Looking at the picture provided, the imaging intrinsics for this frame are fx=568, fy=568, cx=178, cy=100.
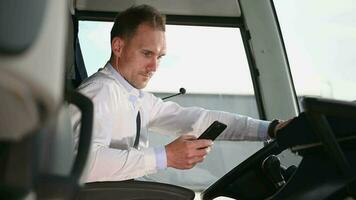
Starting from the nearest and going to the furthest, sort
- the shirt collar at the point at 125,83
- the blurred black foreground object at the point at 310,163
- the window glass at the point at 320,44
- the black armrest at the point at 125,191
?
1. the blurred black foreground object at the point at 310,163
2. the black armrest at the point at 125,191
3. the shirt collar at the point at 125,83
4. the window glass at the point at 320,44

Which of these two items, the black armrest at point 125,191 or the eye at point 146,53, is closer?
the black armrest at point 125,191

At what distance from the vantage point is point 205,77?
125 inches

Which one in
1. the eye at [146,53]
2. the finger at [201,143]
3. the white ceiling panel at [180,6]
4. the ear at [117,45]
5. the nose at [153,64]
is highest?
the white ceiling panel at [180,6]

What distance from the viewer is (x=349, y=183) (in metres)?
1.15

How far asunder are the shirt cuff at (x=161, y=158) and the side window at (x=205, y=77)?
4.24 ft

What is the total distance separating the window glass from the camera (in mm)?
2682

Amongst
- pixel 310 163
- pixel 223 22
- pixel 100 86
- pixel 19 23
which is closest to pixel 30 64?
pixel 19 23

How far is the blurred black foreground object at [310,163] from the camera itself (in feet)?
3.70

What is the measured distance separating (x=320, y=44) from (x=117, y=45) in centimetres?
112

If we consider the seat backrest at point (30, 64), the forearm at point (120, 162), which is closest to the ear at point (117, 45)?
the forearm at point (120, 162)

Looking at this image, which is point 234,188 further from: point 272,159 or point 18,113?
point 18,113

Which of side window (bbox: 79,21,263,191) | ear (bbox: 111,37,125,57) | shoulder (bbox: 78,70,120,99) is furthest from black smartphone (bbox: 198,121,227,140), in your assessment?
side window (bbox: 79,21,263,191)

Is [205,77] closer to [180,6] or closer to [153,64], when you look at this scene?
[180,6]

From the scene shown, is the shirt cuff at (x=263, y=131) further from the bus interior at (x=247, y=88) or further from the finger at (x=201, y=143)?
the finger at (x=201, y=143)
